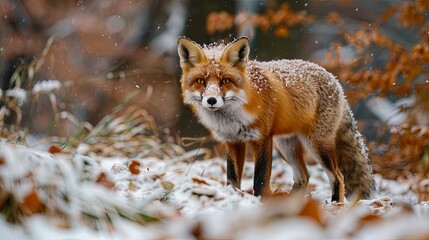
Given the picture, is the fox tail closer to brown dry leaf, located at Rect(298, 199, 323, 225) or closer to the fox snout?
the fox snout

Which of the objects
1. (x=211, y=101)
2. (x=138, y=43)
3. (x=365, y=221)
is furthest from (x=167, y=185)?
(x=138, y=43)

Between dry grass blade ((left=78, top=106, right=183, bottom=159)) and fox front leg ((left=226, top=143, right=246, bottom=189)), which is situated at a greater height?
fox front leg ((left=226, top=143, right=246, bottom=189))

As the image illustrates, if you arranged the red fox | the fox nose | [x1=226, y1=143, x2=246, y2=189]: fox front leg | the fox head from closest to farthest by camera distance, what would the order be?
1. the fox nose
2. the fox head
3. the red fox
4. [x1=226, y1=143, x2=246, y2=189]: fox front leg

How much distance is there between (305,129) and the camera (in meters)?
4.54

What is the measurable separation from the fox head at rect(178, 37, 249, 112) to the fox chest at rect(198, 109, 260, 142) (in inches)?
2.4

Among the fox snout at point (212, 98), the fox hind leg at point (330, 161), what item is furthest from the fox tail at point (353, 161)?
the fox snout at point (212, 98)

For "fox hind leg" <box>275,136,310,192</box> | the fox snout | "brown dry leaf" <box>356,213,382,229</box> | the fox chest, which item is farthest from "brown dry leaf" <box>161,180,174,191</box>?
"fox hind leg" <box>275,136,310,192</box>

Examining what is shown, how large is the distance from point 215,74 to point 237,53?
0.25 meters

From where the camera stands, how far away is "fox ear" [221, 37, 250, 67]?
4.04 meters

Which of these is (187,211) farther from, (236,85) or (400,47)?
(400,47)

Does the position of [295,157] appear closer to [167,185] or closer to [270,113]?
[270,113]

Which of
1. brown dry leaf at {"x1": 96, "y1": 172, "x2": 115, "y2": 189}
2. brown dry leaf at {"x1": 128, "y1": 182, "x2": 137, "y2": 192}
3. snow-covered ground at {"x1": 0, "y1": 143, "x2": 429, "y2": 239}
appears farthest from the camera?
brown dry leaf at {"x1": 128, "y1": 182, "x2": 137, "y2": 192}

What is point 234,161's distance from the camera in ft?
14.1

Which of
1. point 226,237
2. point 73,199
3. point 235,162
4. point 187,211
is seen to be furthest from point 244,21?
point 226,237
